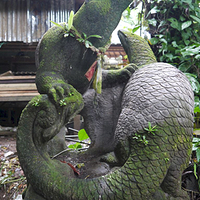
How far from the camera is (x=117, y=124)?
1136mm

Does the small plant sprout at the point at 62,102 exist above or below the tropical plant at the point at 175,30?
below

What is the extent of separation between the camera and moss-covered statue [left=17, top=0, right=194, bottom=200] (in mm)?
967

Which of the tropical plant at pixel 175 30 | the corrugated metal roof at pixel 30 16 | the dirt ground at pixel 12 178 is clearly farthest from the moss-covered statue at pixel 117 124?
the corrugated metal roof at pixel 30 16

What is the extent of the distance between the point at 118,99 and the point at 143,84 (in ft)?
1.04

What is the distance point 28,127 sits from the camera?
3.47 ft

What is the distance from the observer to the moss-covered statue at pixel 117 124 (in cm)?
97

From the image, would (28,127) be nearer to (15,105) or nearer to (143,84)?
(143,84)

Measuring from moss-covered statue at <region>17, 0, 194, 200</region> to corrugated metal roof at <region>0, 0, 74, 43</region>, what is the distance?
2061mm

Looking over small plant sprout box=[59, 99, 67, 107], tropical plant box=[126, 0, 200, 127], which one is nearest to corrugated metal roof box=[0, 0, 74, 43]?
tropical plant box=[126, 0, 200, 127]

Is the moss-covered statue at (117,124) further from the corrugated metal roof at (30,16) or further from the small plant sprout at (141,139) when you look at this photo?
the corrugated metal roof at (30,16)

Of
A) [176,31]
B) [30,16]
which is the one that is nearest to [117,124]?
[176,31]

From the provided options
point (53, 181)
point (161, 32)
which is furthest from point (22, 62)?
point (53, 181)

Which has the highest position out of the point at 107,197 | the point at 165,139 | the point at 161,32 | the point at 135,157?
the point at 161,32

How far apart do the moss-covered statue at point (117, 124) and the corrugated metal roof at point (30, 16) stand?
2.06 m
